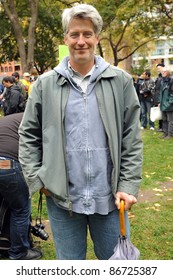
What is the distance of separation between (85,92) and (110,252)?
3.14 feet

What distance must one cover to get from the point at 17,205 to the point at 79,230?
141cm

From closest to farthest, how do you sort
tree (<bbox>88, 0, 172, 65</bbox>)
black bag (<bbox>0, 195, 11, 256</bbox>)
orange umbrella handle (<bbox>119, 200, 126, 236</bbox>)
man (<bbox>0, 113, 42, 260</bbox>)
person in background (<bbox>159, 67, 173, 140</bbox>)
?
orange umbrella handle (<bbox>119, 200, 126, 236</bbox>)
man (<bbox>0, 113, 42, 260</bbox>)
black bag (<bbox>0, 195, 11, 256</bbox>)
person in background (<bbox>159, 67, 173, 140</bbox>)
tree (<bbox>88, 0, 172, 65</bbox>)

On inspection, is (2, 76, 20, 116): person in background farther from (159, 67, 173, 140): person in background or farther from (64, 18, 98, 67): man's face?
(64, 18, 98, 67): man's face

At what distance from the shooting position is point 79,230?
2.23 meters

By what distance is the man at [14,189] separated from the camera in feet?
10.8

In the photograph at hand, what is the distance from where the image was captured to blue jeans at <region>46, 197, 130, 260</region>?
217 cm

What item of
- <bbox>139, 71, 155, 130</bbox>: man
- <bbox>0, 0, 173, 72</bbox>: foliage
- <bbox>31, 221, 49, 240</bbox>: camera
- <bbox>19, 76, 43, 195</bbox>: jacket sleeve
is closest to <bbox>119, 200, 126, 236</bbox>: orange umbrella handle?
<bbox>19, 76, 43, 195</bbox>: jacket sleeve

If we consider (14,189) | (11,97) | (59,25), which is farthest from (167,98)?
(59,25)

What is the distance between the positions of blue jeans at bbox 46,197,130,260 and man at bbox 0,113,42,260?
3.67 feet

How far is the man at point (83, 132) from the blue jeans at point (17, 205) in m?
1.19

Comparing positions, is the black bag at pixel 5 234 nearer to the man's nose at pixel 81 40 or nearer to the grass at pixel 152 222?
the grass at pixel 152 222

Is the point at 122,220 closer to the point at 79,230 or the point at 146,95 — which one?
the point at 79,230
